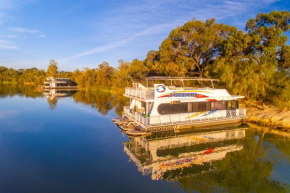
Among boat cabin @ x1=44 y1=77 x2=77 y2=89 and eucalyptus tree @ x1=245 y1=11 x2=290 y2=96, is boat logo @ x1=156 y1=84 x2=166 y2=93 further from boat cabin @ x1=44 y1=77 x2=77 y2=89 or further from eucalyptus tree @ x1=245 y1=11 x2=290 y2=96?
boat cabin @ x1=44 y1=77 x2=77 y2=89

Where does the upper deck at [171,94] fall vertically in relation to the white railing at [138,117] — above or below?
above

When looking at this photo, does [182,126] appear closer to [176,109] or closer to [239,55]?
[176,109]

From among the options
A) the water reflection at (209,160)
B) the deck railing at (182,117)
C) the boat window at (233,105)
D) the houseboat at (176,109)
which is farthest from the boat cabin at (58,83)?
the water reflection at (209,160)

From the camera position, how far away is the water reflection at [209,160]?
10.6 m

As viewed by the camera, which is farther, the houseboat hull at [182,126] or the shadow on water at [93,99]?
the shadow on water at [93,99]

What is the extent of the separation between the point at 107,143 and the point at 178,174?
7133 mm

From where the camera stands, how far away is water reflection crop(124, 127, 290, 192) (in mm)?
10602

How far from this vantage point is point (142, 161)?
42.8ft

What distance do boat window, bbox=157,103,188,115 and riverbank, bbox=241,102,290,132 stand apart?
9450 mm

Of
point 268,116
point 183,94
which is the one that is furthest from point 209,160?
point 268,116

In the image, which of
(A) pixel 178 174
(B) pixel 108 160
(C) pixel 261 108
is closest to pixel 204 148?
(A) pixel 178 174

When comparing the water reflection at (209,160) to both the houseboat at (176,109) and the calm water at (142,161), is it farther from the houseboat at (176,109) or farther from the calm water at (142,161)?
the houseboat at (176,109)

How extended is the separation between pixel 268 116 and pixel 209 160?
43.8 feet

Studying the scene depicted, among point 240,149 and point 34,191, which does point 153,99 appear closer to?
point 240,149
